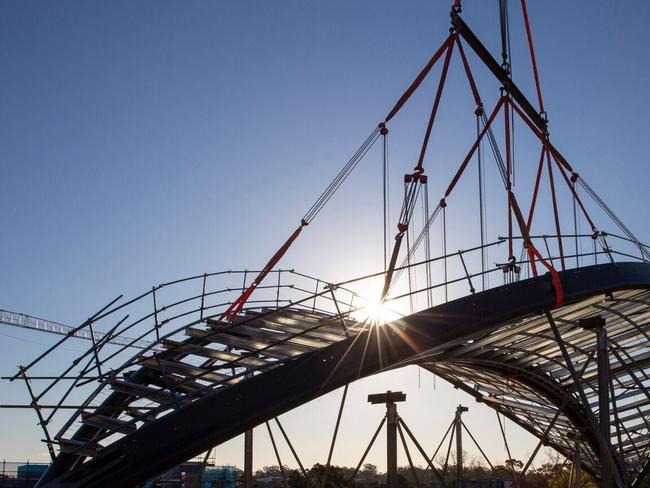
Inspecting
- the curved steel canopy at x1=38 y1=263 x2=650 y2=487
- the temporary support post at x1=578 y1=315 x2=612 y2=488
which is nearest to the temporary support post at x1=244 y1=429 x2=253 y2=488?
the curved steel canopy at x1=38 y1=263 x2=650 y2=487

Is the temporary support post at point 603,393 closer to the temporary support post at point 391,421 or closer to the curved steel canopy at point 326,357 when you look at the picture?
the curved steel canopy at point 326,357

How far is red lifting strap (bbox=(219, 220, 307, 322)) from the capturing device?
14.1m

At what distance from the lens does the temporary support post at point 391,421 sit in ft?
43.3

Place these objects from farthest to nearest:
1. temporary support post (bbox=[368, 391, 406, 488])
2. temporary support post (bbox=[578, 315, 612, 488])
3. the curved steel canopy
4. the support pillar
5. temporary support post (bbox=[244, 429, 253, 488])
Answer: temporary support post (bbox=[244, 429, 253, 488])
temporary support post (bbox=[368, 391, 406, 488])
the support pillar
temporary support post (bbox=[578, 315, 612, 488])
the curved steel canopy

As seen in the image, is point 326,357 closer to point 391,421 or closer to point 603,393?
A: point 391,421

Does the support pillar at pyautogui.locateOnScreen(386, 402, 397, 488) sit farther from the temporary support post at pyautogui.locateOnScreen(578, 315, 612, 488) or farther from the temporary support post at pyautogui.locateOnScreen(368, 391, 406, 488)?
the temporary support post at pyautogui.locateOnScreen(578, 315, 612, 488)

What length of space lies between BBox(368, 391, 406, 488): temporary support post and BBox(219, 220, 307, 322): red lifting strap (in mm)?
2999

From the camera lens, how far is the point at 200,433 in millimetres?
9156

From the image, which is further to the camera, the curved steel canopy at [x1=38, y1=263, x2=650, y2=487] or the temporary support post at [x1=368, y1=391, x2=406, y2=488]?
the temporary support post at [x1=368, y1=391, x2=406, y2=488]

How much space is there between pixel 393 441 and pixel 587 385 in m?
8.61

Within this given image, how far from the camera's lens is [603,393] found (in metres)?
12.8

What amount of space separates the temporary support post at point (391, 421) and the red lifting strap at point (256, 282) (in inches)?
118

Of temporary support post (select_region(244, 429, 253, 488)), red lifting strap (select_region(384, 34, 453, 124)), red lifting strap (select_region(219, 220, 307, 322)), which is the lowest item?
temporary support post (select_region(244, 429, 253, 488))

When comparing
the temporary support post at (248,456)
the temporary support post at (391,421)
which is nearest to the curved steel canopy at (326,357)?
the temporary support post at (391,421)
